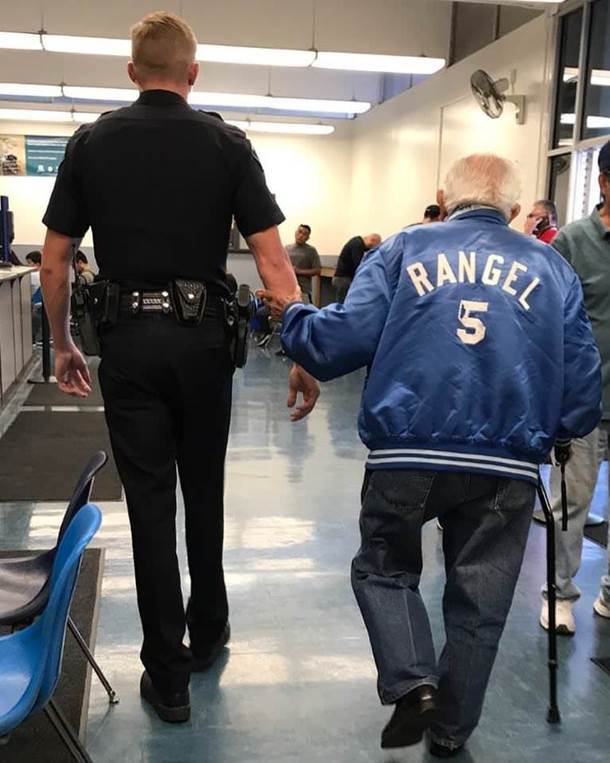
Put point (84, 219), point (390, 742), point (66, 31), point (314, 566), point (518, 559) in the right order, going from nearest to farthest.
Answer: point (390, 742)
point (518, 559)
point (84, 219)
point (314, 566)
point (66, 31)

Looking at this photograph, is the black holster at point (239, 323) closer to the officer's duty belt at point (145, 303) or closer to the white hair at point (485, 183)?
the officer's duty belt at point (145, 303)

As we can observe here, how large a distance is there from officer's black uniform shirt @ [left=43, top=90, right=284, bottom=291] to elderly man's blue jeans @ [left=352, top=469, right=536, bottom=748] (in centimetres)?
70

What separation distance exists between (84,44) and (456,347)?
5868 millimetres

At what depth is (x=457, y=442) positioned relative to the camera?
5.53 ft

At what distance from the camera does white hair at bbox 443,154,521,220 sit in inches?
70.0

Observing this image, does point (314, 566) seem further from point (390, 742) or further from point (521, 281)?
point (521, 281)

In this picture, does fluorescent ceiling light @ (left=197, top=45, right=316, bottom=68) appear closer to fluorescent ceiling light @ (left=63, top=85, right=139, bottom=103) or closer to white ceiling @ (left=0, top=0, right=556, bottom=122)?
white ceiling @ (left=0, top=0, right=556, bottom=122)

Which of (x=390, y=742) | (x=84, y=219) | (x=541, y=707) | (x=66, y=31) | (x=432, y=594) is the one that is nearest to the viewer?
(x=390, y=742)

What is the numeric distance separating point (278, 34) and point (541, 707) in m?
8.47

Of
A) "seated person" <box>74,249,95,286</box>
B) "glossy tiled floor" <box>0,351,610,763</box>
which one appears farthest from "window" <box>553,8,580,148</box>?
"glossy tiled floor" <box>0,351,610,763</box>

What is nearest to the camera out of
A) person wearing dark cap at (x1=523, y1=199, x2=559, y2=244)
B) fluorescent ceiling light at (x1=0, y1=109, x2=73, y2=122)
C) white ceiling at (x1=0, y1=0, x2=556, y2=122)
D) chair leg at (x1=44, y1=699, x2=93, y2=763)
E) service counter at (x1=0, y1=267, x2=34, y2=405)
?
chair leg at (x1=44, y1=699, x2=93, y2=763)

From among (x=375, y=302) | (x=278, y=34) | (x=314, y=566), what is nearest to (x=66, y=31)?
(x=278, y=34)

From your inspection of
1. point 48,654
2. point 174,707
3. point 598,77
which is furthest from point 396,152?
point 48,654

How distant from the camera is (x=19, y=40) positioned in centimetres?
644
